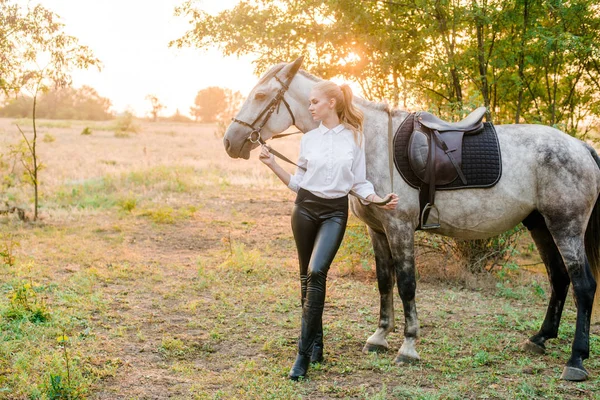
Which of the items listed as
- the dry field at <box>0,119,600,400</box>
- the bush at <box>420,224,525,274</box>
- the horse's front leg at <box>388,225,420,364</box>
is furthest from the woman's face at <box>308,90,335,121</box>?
the bush at <box>420,224,525,274</box>

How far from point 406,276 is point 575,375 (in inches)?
57.0

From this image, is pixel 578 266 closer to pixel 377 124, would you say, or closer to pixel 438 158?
pixel 438 158

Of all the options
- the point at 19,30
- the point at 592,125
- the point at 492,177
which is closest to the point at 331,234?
the point at 492,177

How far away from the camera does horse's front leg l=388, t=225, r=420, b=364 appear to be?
4516 millimetres

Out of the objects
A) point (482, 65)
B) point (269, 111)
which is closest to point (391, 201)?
point (269, 111)

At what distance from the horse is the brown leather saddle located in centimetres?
9

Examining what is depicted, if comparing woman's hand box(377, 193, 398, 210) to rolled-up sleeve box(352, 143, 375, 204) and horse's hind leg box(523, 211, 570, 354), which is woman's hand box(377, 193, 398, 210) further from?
horse's hind leg box(523, 211, 570, 354)

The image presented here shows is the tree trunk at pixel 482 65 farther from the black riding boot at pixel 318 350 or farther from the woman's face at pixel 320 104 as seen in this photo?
the black riding boot at pixel 318 350

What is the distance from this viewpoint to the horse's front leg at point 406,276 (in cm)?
452

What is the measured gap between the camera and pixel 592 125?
27.2 feet

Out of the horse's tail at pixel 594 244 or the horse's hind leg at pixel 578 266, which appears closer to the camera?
the horse's hind leg at pixel 578 266

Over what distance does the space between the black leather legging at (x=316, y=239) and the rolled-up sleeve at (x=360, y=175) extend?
0.46 feet

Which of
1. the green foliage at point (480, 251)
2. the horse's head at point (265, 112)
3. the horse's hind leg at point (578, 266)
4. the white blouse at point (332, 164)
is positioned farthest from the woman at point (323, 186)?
the green foliage at point (480, 251)

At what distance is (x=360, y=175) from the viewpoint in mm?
4270
